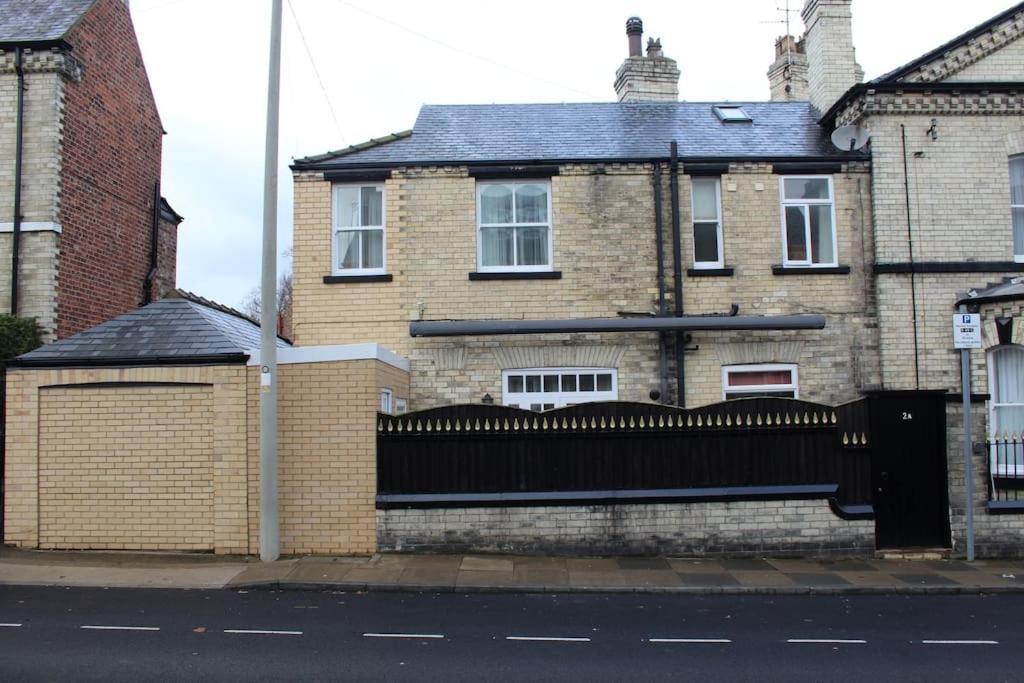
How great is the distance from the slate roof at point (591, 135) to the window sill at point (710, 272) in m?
1.91

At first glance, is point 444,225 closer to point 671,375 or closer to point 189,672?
point 671,375

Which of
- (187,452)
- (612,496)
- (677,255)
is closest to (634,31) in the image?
(677,255)

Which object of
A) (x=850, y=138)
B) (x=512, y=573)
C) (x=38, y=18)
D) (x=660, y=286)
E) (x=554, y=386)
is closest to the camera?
(x=512, y=573)

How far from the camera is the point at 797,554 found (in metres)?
10.9

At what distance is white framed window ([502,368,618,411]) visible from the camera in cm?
1351

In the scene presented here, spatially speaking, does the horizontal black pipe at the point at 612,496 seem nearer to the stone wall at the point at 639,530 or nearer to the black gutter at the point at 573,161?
the stone wall at the point at 639,530

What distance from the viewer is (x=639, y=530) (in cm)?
1088

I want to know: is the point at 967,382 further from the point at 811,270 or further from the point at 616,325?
the point at 616,325

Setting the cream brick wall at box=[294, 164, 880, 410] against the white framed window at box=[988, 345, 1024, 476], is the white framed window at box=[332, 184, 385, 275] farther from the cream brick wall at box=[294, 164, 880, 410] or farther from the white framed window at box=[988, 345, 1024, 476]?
the white framed window at box=[988, 345, 1024, 476]

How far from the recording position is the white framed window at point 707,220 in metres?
14.0

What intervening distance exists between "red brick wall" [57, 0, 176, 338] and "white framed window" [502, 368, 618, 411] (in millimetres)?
8299

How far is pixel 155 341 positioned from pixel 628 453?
6779mm

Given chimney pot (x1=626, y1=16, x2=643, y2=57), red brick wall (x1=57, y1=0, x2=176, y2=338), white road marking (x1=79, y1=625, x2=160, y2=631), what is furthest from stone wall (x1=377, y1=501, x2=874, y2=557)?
chimney pot (x1=626, y1=16, x2=643, y2=57)

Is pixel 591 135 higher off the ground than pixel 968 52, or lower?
lower
